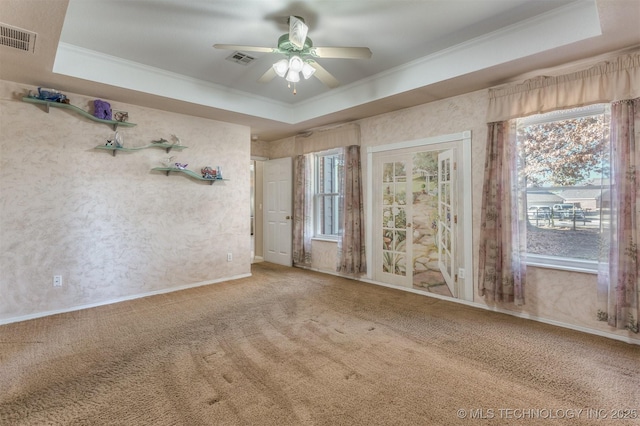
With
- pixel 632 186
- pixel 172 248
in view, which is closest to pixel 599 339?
pixel 632 186

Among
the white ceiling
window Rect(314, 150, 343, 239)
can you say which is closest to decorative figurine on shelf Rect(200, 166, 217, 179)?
the white ceiling

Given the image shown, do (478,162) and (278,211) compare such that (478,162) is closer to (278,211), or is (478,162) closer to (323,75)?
(323,75)

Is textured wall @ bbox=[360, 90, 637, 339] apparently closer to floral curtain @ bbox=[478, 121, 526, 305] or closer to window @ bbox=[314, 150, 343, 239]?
floral curtain @ bbox=[478, 121, 526, 305]

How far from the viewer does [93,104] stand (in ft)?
11.6

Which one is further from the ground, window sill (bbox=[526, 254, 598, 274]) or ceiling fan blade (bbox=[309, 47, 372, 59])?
ceiling fan blade (bbox=[309, 47, 372, 59])

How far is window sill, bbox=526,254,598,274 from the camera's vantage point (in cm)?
282

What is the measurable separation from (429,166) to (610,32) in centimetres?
195

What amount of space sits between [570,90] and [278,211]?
4583mm

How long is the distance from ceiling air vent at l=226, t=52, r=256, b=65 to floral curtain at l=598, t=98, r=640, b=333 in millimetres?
3357

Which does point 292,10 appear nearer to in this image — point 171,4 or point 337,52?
point 337,52

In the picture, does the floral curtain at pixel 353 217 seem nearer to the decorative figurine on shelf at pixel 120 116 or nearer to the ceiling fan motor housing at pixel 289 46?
the ceiling fan motor housing at pixel 289 46

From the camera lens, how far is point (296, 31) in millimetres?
2352

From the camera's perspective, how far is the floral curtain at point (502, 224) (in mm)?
3115

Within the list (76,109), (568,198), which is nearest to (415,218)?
(568,198)
